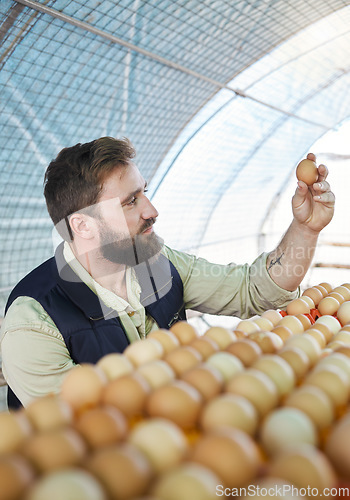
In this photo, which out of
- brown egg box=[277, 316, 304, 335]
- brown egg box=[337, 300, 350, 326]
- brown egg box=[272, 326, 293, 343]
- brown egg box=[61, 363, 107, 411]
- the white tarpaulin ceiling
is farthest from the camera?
the white tarpaulin ceiling

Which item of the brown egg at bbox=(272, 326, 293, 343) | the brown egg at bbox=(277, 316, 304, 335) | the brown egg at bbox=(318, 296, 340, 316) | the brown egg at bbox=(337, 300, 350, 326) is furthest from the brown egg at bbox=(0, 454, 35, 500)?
the brown egg at bbox=(318, 296, 340, 316)

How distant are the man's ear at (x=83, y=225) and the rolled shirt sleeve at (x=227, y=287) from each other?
0.34 meters

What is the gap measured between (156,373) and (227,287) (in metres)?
1.08

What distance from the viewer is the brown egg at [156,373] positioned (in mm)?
709

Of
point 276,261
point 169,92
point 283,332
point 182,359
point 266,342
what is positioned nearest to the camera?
point 182,359

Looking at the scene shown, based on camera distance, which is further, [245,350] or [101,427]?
[245,350]

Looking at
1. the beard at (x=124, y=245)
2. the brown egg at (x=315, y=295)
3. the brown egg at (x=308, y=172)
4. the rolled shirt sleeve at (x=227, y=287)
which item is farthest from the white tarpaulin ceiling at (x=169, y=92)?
the brown egg at (x=315, y=295)

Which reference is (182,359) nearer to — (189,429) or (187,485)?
(189,429)

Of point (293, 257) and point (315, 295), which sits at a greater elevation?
point (293, 257)

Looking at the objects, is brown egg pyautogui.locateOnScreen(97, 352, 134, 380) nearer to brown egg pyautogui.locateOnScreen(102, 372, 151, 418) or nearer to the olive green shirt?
brown egg pyautogui.locateOnScreen(102, 372, 151, 418)

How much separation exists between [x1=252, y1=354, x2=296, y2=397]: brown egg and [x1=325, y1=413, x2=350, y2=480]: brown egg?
14 cm

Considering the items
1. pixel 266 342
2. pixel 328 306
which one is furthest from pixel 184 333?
pixel 328 306

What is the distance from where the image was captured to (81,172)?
1.57 metres

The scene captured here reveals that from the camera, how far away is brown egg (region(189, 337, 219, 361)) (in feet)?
2.73
